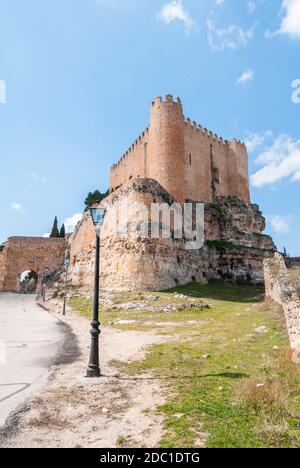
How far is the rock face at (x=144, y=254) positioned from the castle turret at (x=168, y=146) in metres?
6.16

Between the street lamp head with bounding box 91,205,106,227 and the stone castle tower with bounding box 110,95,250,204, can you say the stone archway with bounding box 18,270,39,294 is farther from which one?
the street lamp head with bounding box 91,205,106,227

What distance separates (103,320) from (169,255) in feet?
32.2

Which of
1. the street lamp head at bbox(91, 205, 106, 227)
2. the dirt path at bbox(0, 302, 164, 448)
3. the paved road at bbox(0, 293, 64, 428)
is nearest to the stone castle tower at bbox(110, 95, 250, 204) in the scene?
the paved road at bbox(0, 293, 64, 428)

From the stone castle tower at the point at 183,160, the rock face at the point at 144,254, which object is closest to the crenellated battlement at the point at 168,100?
the stone castle tower at the point at 183,160

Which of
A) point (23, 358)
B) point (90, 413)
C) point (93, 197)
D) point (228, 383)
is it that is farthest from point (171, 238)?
point (93, 197)

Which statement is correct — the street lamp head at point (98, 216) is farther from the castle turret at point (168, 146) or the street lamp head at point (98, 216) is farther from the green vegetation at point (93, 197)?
the green vegetation at point (93, 197)

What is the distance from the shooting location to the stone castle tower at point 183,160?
33.1 metres

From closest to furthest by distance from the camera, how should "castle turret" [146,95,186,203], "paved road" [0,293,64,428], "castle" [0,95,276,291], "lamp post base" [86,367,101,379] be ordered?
"paved road" [0,293,64,428]
"lamp post base" [86,367,101,379]
"castle" [0,95,276,291]
"castle turret" [146,95,186,203]

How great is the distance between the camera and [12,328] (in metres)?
13.0

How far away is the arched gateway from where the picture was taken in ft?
145

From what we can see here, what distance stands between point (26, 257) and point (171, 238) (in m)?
28.2

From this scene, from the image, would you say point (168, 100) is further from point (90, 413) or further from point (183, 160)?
point (90, 413)

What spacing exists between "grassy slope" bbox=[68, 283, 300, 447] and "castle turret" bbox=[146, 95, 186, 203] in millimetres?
21518
